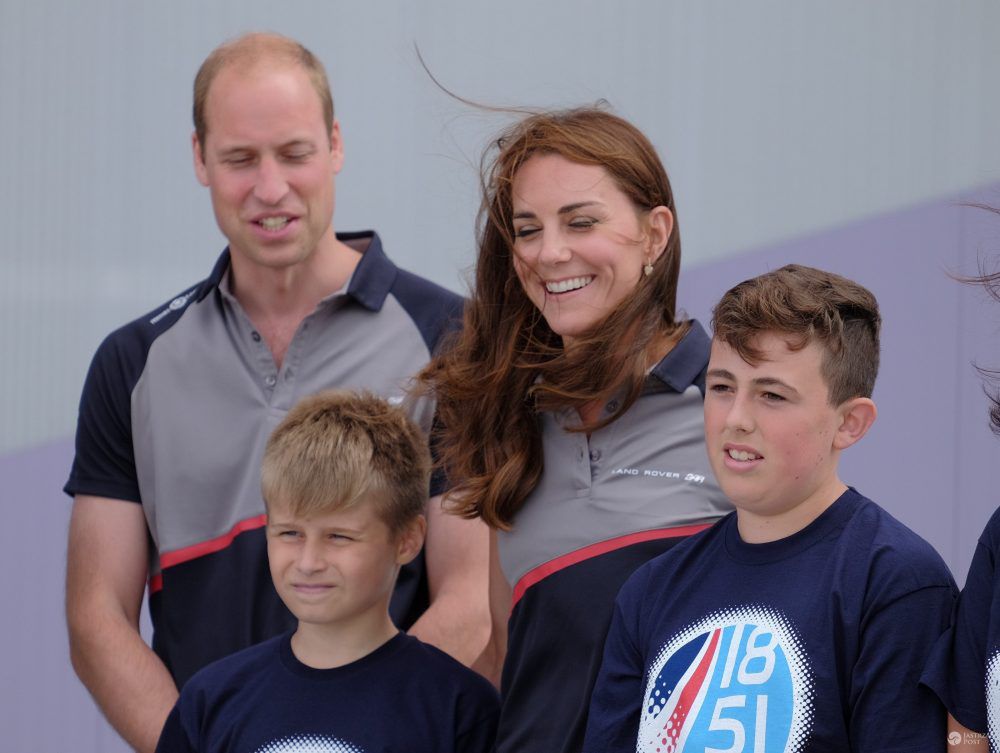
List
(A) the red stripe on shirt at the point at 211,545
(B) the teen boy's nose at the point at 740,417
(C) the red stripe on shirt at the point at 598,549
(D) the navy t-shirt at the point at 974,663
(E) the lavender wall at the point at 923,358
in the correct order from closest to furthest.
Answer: (D) the navy t-shirt at the point at 974,663
(B) the teen boy's nose at the point at 740,417
(C) the red stripe on shirt at the point at 598,549
(A) the red stripe on shirt at the point at 211,545
(E) the lavender wall at the point at 923,358

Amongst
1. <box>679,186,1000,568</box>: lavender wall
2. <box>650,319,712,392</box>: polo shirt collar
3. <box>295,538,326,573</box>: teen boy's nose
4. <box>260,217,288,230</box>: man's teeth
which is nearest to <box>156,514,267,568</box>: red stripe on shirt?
<box>295,538,326,573</box>: teen boy's nose

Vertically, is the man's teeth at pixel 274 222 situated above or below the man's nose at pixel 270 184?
below

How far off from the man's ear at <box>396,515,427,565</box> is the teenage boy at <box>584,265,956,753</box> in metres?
0.47

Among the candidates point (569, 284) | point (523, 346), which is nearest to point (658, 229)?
point (569, 284)

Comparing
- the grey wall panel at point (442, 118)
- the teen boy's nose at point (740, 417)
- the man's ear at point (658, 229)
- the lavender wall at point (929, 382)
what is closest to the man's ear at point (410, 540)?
the man's ear at point (658, 229)

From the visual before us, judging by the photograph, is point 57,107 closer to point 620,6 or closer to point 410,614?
point 620,6

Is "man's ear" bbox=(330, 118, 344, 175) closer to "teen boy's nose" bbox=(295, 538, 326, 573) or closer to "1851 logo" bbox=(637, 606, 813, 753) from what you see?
"teen boy's nose" bbox=(295, 538, 326, 573)

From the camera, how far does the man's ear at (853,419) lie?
1657mm

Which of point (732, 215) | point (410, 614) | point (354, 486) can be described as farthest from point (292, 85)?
point (732, 215)

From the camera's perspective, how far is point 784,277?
171 cm

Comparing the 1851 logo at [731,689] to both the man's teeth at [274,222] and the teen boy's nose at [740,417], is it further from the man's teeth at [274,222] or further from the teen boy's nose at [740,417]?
the man's teeth at [274,222]

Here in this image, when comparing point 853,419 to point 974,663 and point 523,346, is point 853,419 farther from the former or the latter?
point 523,346

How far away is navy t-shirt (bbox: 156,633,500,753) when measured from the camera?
194 centimetres

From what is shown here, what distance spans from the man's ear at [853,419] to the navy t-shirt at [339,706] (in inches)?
26.6
